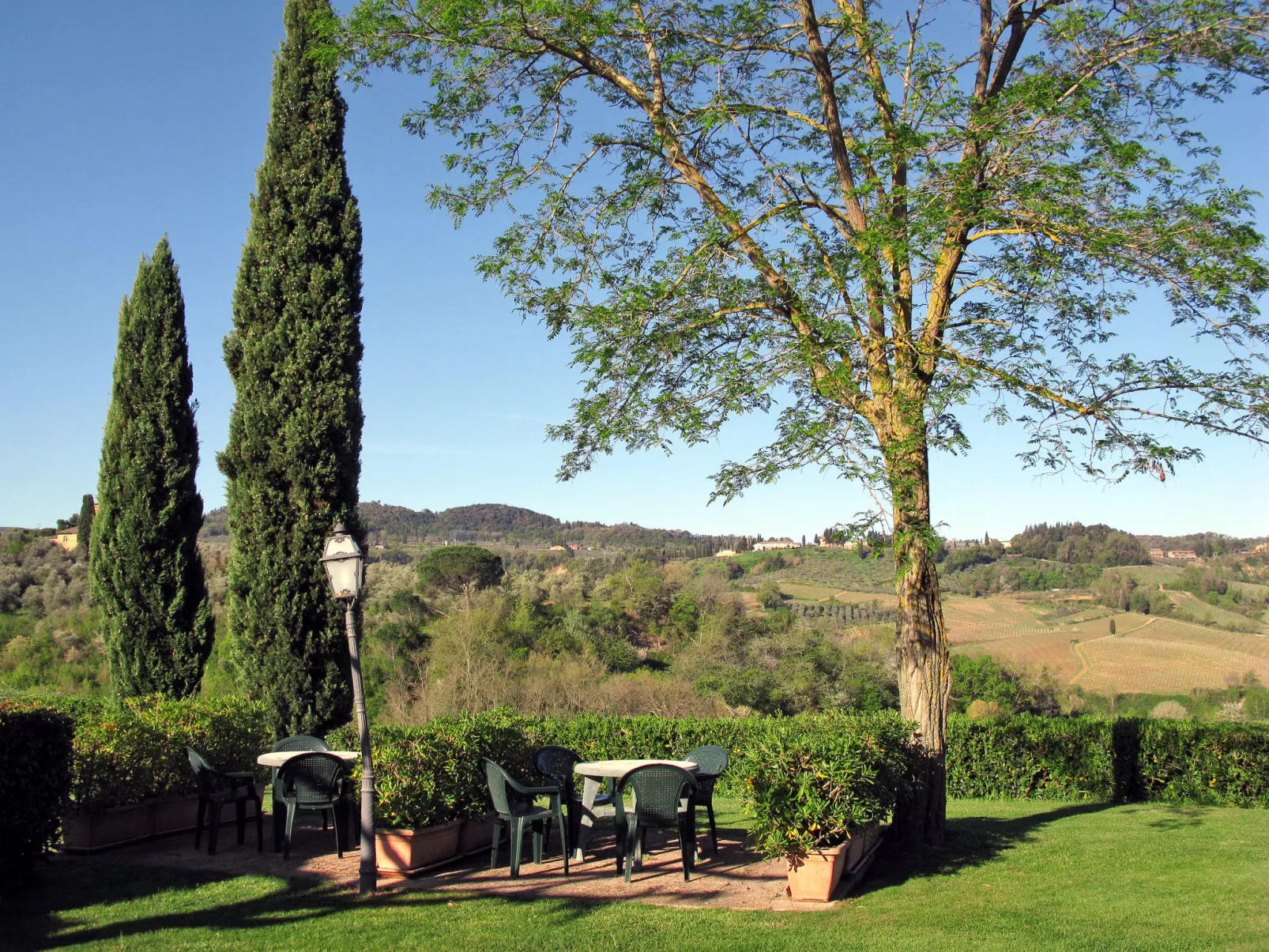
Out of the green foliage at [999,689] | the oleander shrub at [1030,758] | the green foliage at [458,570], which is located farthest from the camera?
the green foliage at [458,570]

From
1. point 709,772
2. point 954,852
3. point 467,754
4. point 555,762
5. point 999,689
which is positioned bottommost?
point 999,689

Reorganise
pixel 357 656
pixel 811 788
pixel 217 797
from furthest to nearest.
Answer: pixel 217 797 < pixel 357 656 < pixel 811 788

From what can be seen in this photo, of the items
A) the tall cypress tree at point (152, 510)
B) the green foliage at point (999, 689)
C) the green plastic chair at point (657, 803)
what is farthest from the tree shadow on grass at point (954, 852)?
the green foliage at point (999, 689)

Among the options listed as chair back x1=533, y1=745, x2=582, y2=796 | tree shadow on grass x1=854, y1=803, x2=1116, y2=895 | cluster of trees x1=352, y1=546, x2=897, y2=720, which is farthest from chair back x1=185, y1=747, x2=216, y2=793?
cluster of trees x1=352, y1=546, x2=897, y2=720

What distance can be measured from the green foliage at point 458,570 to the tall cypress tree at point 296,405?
30.6m

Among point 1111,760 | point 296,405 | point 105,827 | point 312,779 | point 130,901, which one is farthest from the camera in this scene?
point 1111,760

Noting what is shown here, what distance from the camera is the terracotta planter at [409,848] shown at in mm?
6348

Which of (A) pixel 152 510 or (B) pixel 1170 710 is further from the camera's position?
(B) pixel 1170 710

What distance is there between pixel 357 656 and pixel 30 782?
2.27 m

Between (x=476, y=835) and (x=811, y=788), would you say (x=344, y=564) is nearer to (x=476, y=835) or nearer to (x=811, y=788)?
(x=476, y=835)

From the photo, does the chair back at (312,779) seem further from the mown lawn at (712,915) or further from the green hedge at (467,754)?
the mown lawn at (712,915)

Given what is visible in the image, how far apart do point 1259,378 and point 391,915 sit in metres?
7.77

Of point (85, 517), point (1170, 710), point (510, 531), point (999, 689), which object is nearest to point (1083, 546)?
point (1170, 710)

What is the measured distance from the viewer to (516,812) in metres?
6.43
